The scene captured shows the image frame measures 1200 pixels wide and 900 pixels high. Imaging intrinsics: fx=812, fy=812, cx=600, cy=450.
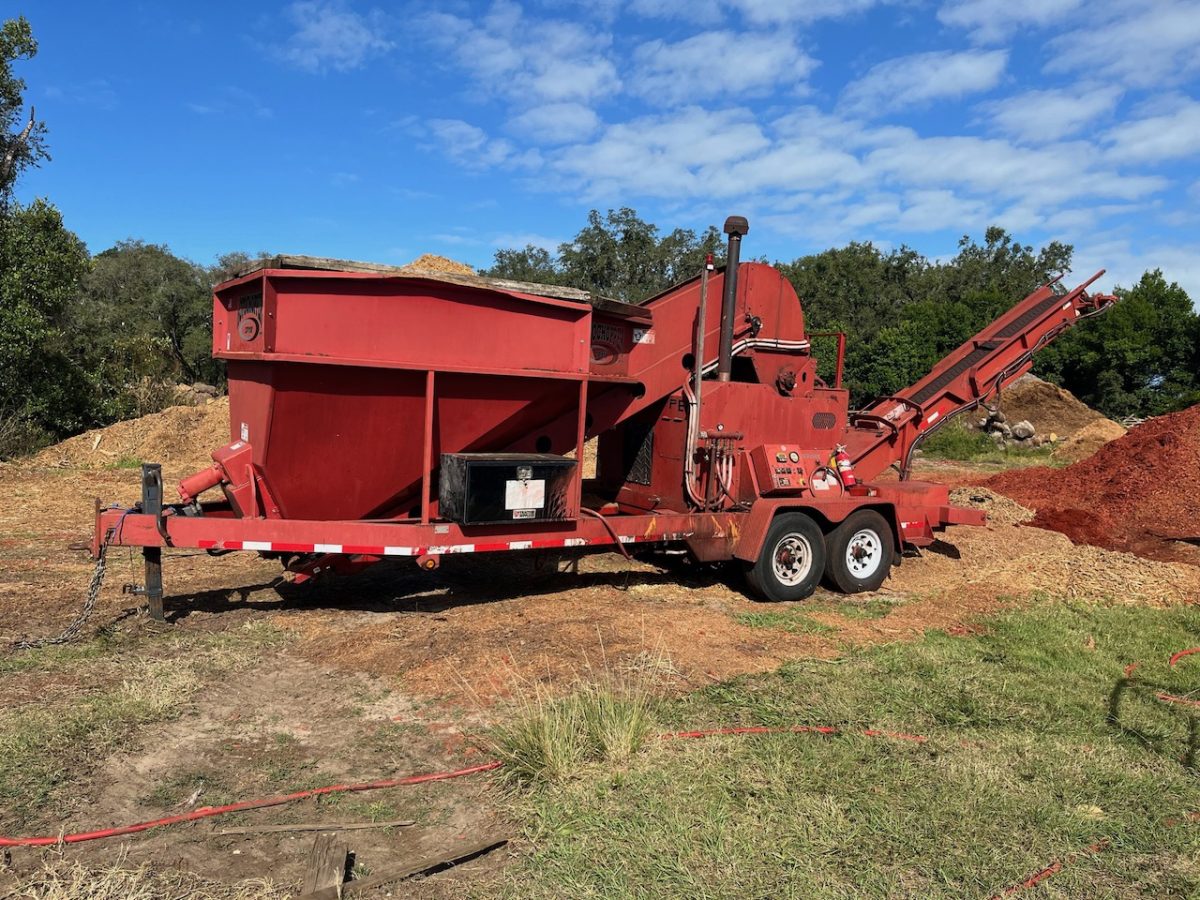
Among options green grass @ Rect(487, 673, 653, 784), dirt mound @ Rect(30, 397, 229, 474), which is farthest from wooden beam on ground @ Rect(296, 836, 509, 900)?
dirt mound @ Rect(30, 397, 229, 474)

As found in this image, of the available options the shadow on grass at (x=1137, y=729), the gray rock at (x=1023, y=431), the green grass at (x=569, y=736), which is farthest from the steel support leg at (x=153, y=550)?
the gray rock at (x=1023, y=431)

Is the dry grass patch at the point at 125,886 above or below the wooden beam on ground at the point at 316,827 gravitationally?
below

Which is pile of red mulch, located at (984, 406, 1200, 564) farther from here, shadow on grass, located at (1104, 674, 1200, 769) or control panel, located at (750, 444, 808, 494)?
control panel, located at (750, 444, 808, 494)

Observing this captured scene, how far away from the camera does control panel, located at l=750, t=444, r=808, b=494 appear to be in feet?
25.8

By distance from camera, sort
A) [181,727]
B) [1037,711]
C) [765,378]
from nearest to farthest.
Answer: [181,727] → [1037,711] → [765,378]

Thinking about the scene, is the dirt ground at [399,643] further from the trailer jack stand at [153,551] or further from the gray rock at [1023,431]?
the gray rock at [1023,431]

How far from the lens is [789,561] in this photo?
8.01 m

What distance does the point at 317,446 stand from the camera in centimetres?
627

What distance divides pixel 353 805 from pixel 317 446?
313cm

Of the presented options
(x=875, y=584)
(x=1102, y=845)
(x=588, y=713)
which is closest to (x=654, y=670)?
(x=588, y=713)

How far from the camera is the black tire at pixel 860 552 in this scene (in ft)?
26.9

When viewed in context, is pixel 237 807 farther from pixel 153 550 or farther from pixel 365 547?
pixel 153 550

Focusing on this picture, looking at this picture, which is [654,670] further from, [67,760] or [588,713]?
[67,760]

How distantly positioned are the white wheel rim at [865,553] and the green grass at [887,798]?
8.77ft
